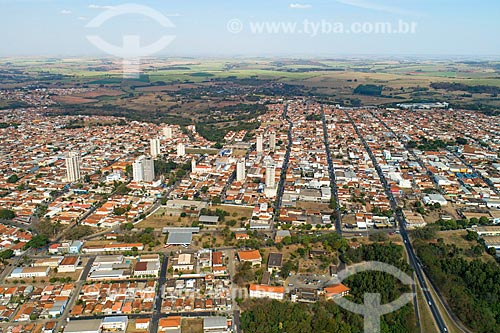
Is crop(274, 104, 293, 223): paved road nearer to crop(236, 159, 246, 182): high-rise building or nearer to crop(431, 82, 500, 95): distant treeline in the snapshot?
crop(236, 159, 246, 182): high-rise building

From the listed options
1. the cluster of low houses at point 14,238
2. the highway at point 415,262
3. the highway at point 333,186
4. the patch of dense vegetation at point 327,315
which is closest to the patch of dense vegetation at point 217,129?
the highway at point 333,186

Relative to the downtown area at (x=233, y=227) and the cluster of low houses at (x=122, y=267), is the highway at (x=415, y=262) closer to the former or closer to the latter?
the downtown area at (x=233, y=227)

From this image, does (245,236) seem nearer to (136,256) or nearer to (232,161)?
(136,256)

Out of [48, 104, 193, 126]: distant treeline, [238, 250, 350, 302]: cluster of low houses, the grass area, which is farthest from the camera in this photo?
[48, 104, 193, 126]: distant treeline

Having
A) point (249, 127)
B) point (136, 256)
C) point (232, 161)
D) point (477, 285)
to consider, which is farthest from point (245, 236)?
point (249, 127)

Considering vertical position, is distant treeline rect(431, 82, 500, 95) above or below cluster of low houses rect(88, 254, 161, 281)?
above

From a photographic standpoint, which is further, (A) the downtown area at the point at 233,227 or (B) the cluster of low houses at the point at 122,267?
(B) the cluster of low houses at the point at 122,267

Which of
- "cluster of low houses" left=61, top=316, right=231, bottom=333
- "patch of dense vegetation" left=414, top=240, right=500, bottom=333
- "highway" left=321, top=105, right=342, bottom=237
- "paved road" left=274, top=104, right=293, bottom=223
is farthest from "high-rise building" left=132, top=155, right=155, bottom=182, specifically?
"patch of dense vegetation" left=414, top=240, right=500, bottom=333
